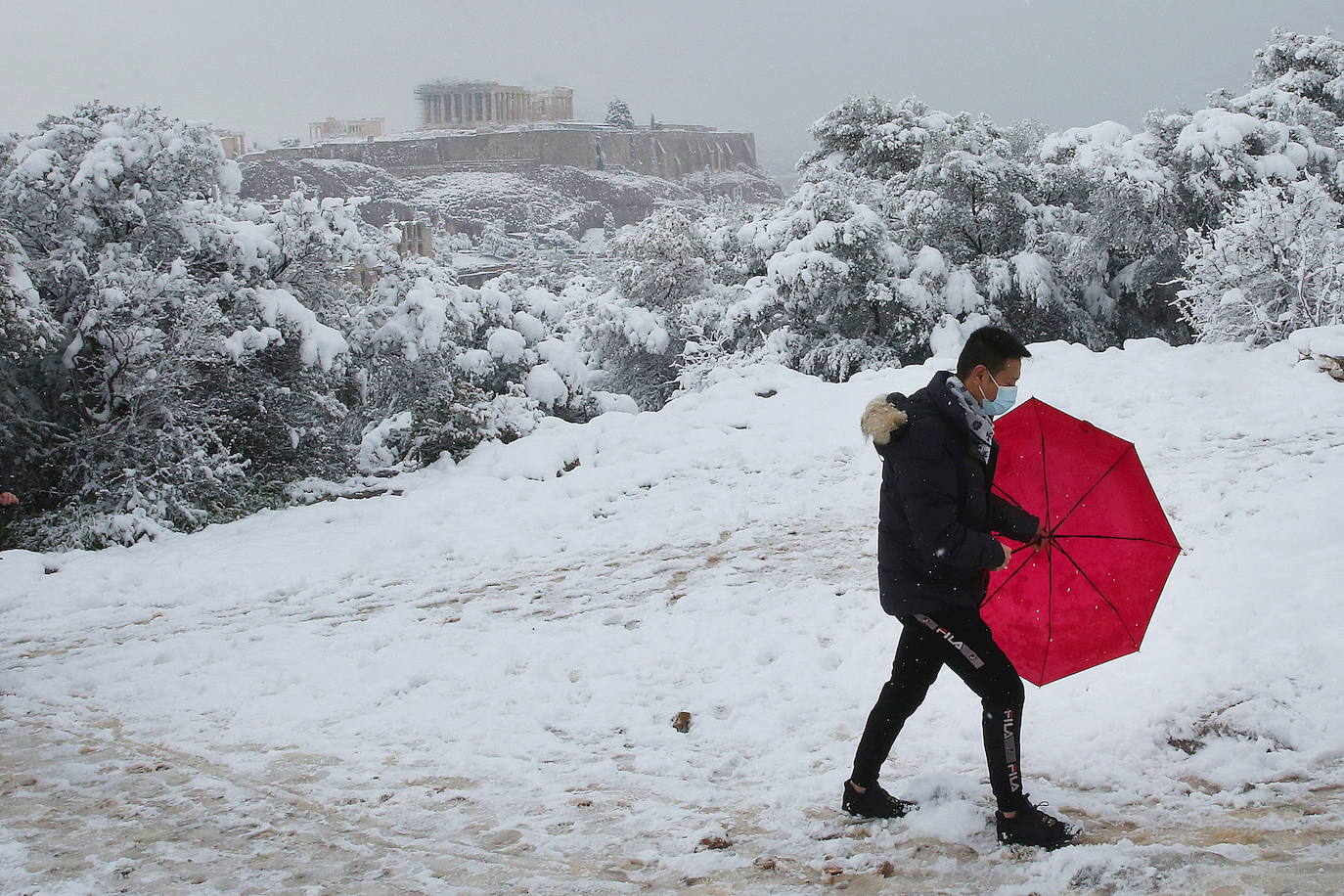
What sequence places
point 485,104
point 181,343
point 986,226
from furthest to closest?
point 485,104, point 986,226, point 181,343

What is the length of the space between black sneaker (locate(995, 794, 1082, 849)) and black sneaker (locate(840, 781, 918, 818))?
381 millimetres

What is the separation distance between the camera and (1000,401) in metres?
3.17

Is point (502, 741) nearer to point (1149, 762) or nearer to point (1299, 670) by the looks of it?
point (1149, 762)

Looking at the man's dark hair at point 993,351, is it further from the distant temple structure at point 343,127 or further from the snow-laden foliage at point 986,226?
the distant temple structure at point 343,127

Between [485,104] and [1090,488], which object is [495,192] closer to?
[485,104]

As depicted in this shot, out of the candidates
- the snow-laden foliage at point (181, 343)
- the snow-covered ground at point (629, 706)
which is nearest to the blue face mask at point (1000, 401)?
the snow-covered ground at point (629, 706)

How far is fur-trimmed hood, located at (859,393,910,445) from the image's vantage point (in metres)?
2.93

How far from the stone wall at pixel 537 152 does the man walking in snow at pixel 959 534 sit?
282 ft

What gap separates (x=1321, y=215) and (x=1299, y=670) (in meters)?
11.5

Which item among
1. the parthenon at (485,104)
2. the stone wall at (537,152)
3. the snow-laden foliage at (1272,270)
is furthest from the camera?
the parthenon at (485,104)

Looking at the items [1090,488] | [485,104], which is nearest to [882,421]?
[1090,488]

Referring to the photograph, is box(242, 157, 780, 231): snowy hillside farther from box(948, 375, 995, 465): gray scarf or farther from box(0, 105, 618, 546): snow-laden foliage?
box(948, 375, 995, 465): gray scarf

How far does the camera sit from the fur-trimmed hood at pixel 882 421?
2.93 meters

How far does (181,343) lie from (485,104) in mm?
116628
